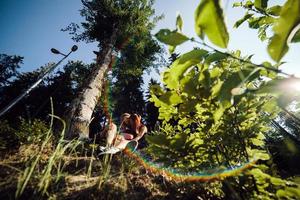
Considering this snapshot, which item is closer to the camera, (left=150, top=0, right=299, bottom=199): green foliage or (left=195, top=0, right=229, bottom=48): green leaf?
(left=195, top=0, right=229, bottom=48): green leaf

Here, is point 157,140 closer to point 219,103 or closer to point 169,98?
point 169,98

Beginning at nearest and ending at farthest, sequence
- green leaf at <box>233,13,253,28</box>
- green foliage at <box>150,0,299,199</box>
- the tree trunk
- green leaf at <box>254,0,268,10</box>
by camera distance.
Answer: green foliage at <box>150,0,299,199</box> → green leaf at <box>254,0,268,10</box> → green leaf at <box>233,13,253,28</box> → the tree trunk


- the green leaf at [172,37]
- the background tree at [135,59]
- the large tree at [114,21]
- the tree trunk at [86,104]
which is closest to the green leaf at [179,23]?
the green leaf at [172,37]

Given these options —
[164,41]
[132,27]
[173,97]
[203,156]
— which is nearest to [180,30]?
[164,41]

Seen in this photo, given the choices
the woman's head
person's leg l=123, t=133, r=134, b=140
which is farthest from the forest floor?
the woman's head

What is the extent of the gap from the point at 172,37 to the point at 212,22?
139mm

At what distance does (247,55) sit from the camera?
1.56 m

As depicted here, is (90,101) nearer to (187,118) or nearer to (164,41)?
(187,118)

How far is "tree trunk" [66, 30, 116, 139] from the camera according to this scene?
5.21 metres

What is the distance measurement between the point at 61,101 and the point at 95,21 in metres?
8.09

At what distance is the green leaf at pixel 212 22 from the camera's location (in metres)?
0.50

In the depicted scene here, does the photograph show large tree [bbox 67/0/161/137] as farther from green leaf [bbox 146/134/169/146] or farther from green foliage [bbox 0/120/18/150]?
green leaf [bbox 146/134/169/146]

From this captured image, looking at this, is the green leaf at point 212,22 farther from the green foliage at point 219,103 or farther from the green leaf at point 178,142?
the green leaf at point 178,142

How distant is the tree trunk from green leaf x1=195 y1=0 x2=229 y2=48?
164 inches
